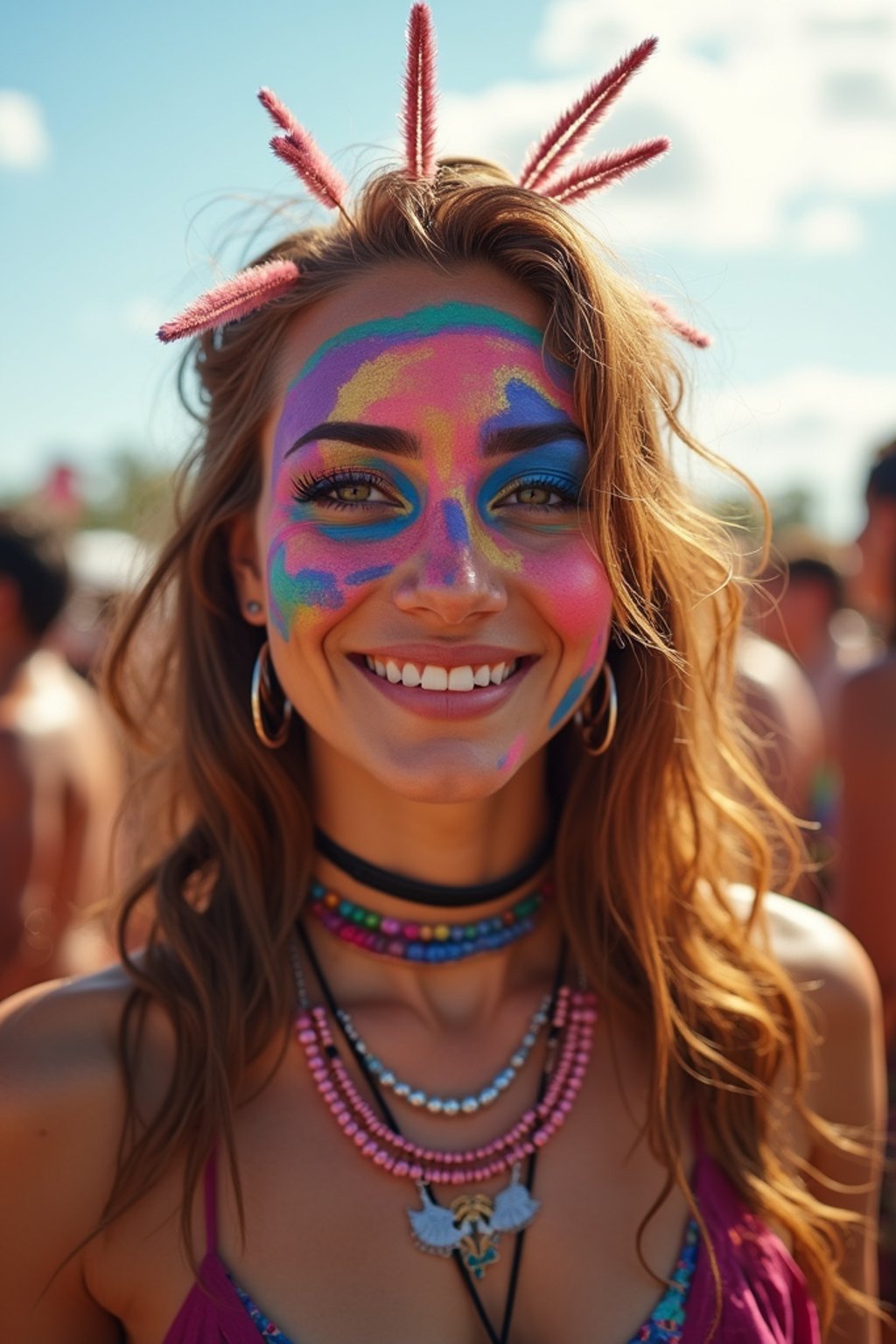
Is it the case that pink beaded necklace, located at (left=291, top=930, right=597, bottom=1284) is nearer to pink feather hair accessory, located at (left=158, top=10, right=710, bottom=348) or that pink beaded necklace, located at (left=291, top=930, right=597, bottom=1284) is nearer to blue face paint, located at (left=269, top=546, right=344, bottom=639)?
blue face paint, located at (left=269, top=546, right=344, bottom=639)

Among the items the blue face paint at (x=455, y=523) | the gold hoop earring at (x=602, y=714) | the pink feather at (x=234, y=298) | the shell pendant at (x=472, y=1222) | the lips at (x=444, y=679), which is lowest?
the shell pendant at (x=472, y=1222)

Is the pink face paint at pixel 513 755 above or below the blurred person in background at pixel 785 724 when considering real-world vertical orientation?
above

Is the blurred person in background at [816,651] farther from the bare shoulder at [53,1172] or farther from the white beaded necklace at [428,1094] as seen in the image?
the bare shoulder at [53,1172]

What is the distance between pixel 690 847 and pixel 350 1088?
2.37ft

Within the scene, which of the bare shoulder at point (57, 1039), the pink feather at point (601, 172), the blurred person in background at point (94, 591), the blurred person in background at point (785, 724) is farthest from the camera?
the blurred person in background at point (785, 724)

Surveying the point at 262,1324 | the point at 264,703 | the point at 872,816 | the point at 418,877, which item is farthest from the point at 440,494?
the point at 872,816

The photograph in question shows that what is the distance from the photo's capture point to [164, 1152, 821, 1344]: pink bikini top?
1568 millimetres

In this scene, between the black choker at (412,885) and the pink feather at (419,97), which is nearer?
the pink feather at (419,97)

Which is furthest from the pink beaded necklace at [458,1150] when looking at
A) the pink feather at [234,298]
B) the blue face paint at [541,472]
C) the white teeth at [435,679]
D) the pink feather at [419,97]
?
the pink feather at [419,97]

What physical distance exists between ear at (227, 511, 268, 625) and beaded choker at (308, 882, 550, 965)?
45 cm

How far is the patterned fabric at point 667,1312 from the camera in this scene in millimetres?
1570

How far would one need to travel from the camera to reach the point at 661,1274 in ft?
5.60

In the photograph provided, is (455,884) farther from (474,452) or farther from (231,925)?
(474,452)

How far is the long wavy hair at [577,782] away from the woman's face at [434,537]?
0.06 meters
